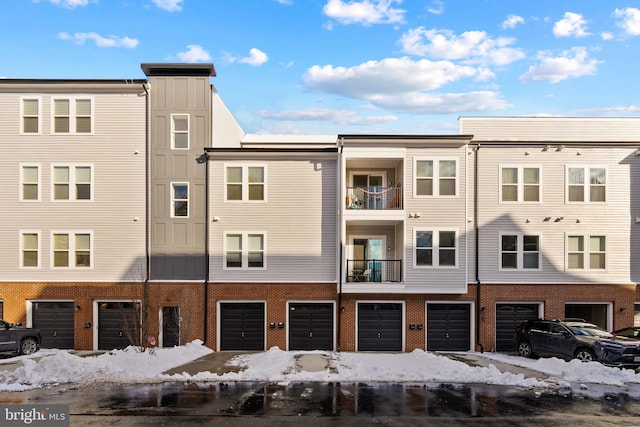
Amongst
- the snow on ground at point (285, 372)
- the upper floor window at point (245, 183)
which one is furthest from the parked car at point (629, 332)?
the upper floor window at point (245, 183)

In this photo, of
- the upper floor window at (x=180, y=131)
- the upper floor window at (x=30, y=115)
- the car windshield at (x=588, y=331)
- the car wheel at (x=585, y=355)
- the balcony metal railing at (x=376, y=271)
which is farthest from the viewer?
the upper floor window at (x=180, y=131)

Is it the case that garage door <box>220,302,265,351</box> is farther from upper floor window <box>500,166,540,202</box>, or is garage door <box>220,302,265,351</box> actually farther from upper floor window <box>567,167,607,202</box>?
upper floor window <box>567,167,607,202</box>

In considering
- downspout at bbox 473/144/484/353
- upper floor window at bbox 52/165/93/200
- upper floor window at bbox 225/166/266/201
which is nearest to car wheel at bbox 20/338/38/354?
upper floor window at bbox 52/165/93/200

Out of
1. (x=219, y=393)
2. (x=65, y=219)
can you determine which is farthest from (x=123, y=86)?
(x=219, y=393)

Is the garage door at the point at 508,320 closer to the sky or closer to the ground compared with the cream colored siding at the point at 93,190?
closer to the ground

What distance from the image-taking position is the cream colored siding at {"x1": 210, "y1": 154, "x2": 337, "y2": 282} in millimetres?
22719

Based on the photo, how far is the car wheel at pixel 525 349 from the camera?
21.2 m

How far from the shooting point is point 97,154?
22859mm

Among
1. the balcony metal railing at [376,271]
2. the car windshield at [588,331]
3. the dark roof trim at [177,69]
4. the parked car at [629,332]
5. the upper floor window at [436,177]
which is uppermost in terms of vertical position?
the dark roof trim at [177,69]

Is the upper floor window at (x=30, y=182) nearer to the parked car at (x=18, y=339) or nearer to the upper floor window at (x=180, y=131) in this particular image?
the parked car at (x=18, y=339)

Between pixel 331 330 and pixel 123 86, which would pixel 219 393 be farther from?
pixel 123 86

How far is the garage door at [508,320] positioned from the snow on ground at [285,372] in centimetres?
380

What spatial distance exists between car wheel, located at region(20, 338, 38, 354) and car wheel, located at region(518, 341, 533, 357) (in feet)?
68.6

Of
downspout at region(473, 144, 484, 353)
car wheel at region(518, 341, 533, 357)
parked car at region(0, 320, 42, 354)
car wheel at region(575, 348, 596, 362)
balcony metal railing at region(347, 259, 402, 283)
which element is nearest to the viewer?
car wheel at region(575, 348, 596, 362)
